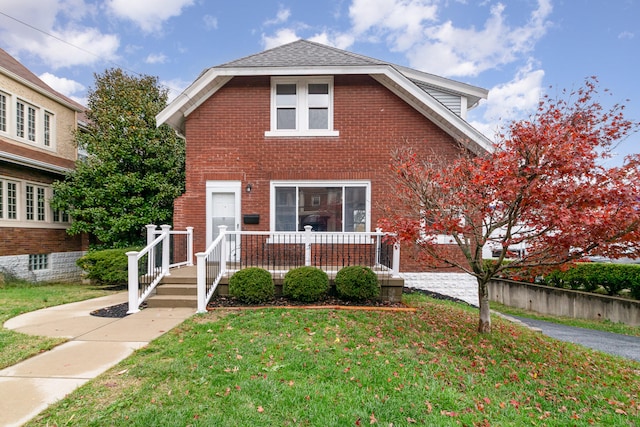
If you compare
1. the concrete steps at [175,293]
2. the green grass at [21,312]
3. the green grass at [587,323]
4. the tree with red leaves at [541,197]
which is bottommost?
the green grass at [587,323]

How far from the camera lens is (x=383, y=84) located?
920cm

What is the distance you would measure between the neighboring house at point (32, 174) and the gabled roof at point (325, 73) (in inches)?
255

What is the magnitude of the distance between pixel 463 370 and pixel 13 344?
19.5 ft

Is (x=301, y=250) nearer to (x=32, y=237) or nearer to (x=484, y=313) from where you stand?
(x=484, y=313)

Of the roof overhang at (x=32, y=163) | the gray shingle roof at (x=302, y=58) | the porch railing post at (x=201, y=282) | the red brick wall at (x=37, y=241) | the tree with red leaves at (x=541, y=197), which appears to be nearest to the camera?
the tree with red leaves at (x=541, y=197)

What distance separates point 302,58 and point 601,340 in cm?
986

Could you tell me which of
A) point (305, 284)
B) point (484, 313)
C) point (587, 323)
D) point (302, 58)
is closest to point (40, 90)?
point (302, 58)

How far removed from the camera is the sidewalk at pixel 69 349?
320 centimetres

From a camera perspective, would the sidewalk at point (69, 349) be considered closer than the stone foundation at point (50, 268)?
Yes

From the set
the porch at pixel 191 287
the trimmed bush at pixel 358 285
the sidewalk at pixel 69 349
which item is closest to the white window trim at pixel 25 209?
the sidewalk at pixel 69 349

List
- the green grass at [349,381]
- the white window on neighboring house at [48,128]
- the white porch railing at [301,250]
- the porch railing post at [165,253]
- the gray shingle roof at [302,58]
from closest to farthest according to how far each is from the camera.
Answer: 1. the green grass at [349,381]
2. the porch railing post at [165,253]
3. the white porch railing at [301,250]
4. the gray shingle roof at [302,58]
5. the white window on neighboring house at [48,128]

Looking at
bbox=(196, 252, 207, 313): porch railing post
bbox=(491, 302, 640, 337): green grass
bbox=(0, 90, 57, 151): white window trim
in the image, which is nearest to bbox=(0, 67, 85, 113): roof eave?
bbox=(0, 90, 57, 151): white window trim

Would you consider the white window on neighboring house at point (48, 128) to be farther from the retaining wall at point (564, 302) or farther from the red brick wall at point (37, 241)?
the retaining wall at point (564, 302)

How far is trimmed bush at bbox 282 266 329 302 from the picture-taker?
680 centimetres
